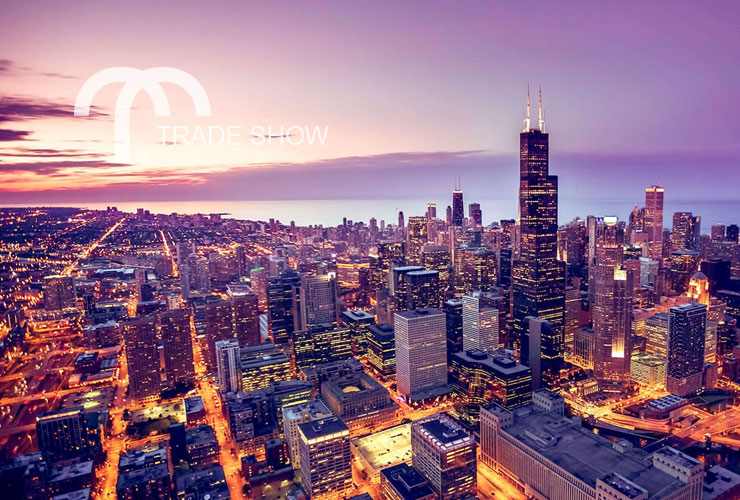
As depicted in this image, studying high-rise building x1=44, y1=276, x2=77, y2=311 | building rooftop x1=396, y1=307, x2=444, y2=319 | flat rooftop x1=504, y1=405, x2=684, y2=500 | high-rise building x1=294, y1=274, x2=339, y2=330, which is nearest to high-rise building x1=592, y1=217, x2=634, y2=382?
flat rooftop x1=504, y1=405, x2=684, y2=500

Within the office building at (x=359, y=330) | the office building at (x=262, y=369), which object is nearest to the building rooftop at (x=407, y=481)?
the office building at (x=262, y=369)

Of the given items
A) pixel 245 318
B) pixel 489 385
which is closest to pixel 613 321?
pixel 489 385

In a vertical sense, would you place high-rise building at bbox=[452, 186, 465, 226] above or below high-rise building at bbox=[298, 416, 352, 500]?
above

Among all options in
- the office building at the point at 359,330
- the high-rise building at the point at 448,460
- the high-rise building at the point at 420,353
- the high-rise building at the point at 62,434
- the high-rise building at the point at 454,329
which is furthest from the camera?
the high-rise building at the point at 454,329

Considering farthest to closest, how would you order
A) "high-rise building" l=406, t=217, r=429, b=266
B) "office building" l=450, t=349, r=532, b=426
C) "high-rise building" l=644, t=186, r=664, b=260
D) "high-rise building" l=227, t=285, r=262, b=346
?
"high-rise building" l=406, t=217, r=429, b=266 < "high-rise building" l=644, t=186, r=664, b=260 < "high-rise building" l=227, t=285, r=262, b=346 < "office building" l=450, t=349, r=532, b=426

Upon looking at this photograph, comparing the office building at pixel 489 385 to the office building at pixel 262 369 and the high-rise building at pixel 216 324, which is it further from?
the high-rise building at pixel 216 324

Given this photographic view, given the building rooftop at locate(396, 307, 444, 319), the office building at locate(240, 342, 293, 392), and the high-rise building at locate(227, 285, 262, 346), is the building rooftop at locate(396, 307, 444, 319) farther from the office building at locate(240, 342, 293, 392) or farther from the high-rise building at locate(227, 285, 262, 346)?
the high-rise building at locate(227, 285, 262, 346)

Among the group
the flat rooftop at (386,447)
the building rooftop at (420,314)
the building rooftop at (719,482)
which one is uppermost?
the building rooftop at (420,314)
